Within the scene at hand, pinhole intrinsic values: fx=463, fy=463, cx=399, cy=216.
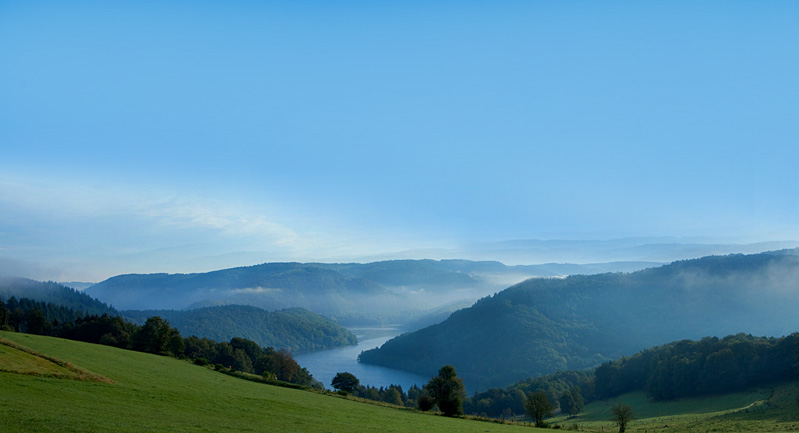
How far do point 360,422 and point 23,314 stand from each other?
366 ft

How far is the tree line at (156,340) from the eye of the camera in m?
77.2

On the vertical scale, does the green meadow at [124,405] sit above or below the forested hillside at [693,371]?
above

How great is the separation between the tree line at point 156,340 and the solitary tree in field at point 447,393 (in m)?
38.1

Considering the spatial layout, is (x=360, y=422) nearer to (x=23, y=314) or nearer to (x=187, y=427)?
(x=187, y=427)

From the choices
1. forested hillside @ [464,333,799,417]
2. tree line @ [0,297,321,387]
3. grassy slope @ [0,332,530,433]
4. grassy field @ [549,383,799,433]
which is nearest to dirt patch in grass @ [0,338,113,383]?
grassy slope @ [0,332,530,433]

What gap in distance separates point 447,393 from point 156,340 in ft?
168

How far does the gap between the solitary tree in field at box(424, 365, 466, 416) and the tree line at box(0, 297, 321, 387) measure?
3805cm

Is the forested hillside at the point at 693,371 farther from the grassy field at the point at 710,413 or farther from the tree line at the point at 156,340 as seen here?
the tree line at the point at 156,340

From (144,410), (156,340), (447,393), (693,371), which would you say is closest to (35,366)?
(144,410)

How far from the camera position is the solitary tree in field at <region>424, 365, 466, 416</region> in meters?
50.7

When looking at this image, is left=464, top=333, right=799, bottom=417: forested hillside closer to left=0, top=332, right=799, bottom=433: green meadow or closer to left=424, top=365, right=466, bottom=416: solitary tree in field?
left=0, top=332, right=799, bottom=433: green meadow

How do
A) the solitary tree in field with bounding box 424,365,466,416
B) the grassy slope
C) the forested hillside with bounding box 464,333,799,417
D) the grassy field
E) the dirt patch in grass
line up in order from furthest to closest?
the forested hillside with bounding box 464,333,799,417 < the solitary tree in field with bounding box 424,365,466,416 < the grassy field < the dirt patch in grass < the grassy slope

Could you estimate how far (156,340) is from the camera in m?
75.9

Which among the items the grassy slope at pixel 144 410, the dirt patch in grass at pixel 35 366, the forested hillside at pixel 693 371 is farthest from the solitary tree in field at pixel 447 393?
the forested hillside at pixel 693 371
